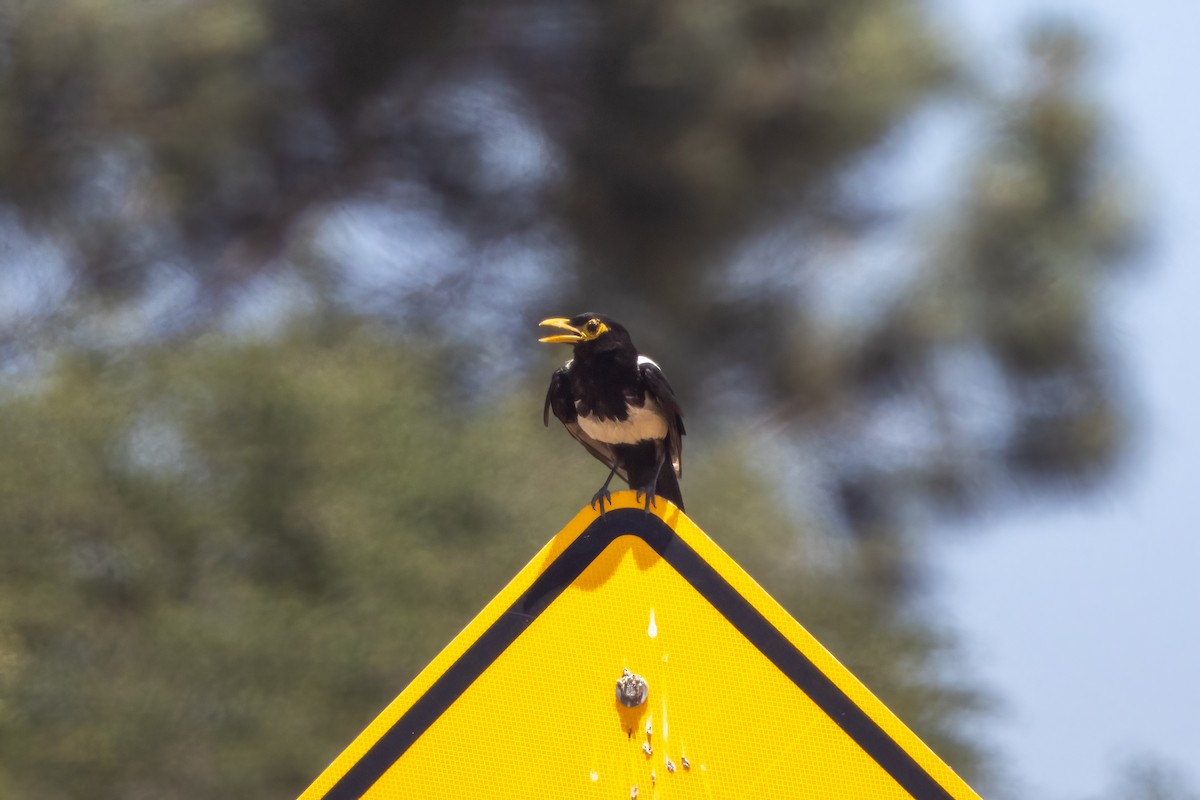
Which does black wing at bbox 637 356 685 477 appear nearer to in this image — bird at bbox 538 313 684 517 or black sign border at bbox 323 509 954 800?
bird at bbox 538 313 684 517

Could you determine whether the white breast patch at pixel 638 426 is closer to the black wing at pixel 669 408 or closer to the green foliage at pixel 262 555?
the black wing at pixel 669 408

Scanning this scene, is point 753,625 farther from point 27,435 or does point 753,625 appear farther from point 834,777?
point 27,435

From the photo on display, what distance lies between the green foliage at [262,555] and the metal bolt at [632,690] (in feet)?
16.2

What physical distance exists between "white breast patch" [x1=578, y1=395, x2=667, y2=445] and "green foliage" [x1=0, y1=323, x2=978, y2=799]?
138 inches

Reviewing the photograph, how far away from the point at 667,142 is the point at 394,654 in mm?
3126

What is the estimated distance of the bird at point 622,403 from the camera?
3176mm

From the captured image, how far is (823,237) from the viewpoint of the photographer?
890 centimetres

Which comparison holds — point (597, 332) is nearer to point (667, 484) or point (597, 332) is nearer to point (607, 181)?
point (667, 484)

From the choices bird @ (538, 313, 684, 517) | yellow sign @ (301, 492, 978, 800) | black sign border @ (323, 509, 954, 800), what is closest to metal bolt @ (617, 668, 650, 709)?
yellow sign @ (301, 492, 978, 800)

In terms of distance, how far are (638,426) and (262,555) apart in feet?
13.9

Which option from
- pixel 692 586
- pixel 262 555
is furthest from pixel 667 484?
pixel 262 555

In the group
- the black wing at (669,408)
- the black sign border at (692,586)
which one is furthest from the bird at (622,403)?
the black sign border at (692,586)

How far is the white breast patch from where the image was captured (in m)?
3.19

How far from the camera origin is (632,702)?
69.1 inches
